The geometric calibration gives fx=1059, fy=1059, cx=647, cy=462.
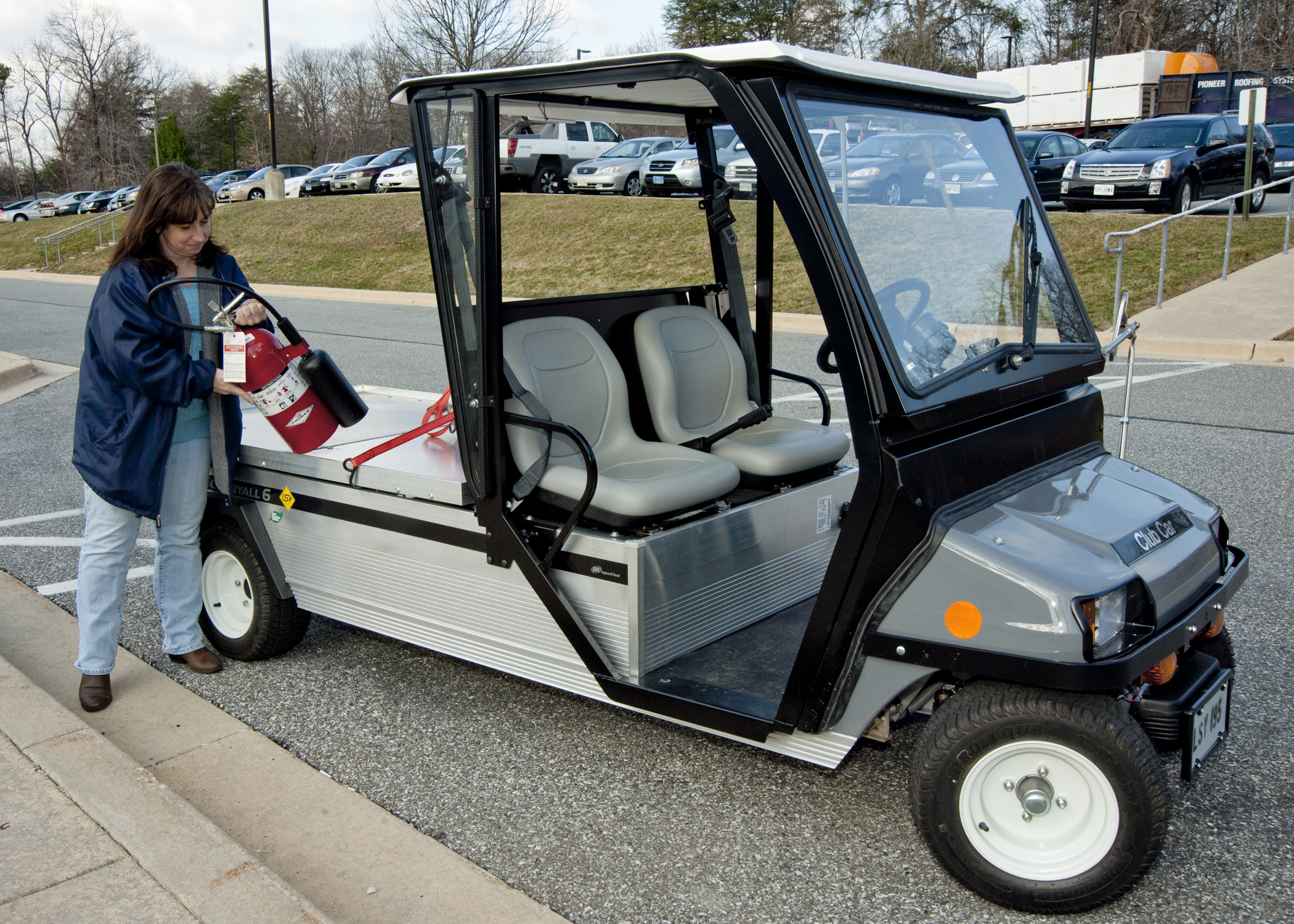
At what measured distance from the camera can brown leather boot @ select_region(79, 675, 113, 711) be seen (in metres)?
3.63

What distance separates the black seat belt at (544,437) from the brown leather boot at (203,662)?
1511 mm

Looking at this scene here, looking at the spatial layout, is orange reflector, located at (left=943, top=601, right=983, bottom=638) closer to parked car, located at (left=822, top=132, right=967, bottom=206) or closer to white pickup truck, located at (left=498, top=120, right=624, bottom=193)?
parked car, located at (left=822, top=132, right=967, bottom=206)

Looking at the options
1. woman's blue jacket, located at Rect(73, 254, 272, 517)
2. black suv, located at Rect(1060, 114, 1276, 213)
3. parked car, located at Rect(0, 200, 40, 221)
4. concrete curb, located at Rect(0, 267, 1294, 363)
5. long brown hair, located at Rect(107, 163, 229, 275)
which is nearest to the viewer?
woman's blue jacket, located at Rect(73, 254, 272, 517)

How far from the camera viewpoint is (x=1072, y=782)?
247cm

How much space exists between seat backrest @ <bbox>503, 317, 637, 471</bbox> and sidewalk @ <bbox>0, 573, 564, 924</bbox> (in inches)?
50.6

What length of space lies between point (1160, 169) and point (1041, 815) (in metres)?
15.0

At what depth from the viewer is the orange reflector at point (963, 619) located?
96.1 inches

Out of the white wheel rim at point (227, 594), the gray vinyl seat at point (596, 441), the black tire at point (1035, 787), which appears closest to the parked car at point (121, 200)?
the white wheel rim at point (227, 594)

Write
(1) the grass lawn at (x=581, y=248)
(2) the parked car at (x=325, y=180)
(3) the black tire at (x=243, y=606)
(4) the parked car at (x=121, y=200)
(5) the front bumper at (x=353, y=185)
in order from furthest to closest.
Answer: (4) the parked car at (x=121, y=200) < (2) the parked car at (x=325, y=180) < (5) the front bumper at (x=353, y=185) < (1) the grass lawn at (x=581, y=248) < (3) the black tire at (x=243, y=606)

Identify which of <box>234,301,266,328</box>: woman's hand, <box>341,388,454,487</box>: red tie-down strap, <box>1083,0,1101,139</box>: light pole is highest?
<box>1083,0,1101,139</box>: light pole

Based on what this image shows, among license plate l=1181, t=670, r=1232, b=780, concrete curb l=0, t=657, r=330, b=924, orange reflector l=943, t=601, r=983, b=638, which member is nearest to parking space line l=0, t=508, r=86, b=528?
concrete curb l=0, t=657, r=330, b=924

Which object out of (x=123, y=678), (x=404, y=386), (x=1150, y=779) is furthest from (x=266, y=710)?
(x=404, y=386)

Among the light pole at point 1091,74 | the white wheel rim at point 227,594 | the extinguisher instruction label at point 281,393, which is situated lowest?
the white wheel rim at point 227,594

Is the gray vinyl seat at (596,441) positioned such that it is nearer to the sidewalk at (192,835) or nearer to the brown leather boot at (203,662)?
the sidewalk at (192,835)
